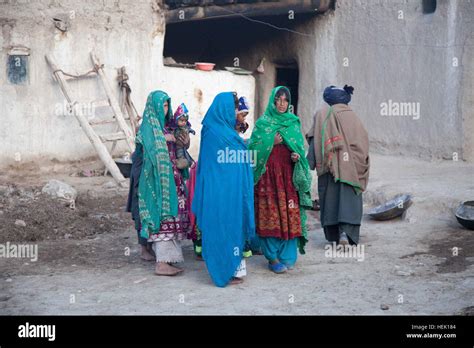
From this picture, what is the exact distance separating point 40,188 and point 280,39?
5611 mm

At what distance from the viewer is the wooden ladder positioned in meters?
10.6

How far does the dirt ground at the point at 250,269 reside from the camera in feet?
18.5

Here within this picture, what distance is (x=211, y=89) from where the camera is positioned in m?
13.0

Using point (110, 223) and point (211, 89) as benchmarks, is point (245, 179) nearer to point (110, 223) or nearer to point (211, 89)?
point (110, 223)

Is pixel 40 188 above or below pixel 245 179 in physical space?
below

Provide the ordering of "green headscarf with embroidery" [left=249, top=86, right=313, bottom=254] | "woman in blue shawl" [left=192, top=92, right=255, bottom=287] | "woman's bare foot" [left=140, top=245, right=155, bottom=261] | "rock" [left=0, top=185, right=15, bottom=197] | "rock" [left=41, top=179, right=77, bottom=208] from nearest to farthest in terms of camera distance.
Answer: "woman in blue shawl" [left=192, top=92, right=255, bottom=287]
"green headscarf with embroidery" [left=249, top=86, right=313, bottom=254]
"woman's bare foot" [left=140, top=245, right=155, bottom=261]
"rock" [left=41, top=179, right=77, bottom=208]
"rock" [left=0, top=185, right=15, bottom=197]

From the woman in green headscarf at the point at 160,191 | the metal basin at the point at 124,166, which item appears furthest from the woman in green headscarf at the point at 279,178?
the metal basin at the point at 124,166

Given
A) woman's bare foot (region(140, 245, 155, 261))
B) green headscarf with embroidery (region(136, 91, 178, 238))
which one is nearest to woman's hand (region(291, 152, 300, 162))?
green headscarf with embroidery (region(136, 91, 178, 238))

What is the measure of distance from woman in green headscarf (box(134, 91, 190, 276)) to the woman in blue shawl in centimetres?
37

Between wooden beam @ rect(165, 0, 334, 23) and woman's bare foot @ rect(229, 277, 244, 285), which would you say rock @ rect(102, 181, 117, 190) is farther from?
woman's bare foot @ rect(229, 277, 244, 285)

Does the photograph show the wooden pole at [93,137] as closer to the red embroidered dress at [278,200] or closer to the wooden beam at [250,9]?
the wooden beam at [250,9]

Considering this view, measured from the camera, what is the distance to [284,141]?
21.3ft

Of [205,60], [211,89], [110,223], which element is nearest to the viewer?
[110,223]

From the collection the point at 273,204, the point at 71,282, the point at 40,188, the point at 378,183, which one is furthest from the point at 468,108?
the point at 71,282
